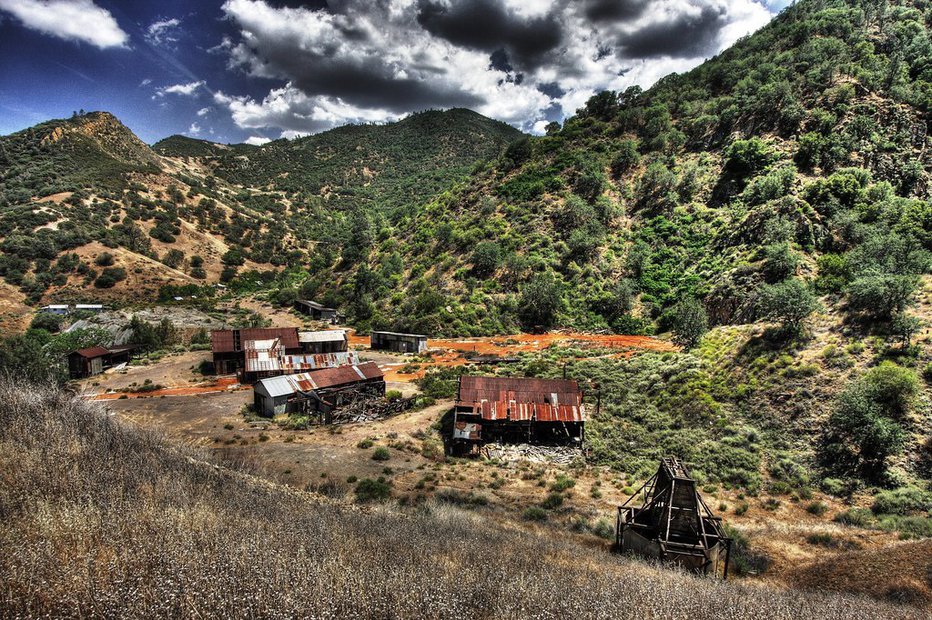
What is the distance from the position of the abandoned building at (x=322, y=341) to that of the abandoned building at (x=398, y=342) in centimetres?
619

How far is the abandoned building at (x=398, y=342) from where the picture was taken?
153ft

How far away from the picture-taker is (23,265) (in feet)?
191

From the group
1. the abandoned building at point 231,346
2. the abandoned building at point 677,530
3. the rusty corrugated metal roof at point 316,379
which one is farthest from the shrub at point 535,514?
the abandoned building at point 231,346

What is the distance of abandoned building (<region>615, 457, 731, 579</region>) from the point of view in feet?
38.4

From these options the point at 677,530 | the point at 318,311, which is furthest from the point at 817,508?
the point at 318,311

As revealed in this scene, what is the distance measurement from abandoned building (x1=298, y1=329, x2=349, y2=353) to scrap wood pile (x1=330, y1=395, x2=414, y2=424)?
1505 centimetres

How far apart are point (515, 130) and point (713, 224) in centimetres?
16364

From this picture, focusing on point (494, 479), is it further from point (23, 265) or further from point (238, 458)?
point (23, 265)

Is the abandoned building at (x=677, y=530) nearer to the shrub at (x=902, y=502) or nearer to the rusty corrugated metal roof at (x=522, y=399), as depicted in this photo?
the shrub at (x=902, y=502)

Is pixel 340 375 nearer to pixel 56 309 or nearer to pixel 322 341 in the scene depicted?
pixel 322 341

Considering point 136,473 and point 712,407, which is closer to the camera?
point 136,473

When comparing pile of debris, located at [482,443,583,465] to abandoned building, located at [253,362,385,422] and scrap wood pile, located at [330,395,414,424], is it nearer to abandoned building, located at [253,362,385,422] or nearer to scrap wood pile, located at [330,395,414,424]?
scrap wood pile, located at [330,395,414,424]

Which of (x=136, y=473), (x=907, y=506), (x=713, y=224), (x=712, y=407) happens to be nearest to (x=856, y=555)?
(x=907, y=506)

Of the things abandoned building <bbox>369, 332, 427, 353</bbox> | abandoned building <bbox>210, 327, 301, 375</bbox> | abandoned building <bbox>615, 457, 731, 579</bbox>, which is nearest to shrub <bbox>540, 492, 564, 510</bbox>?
abandoned building <bbox>615, 457, 731, 579</bbox>
